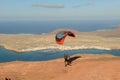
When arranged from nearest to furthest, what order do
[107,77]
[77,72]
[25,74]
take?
1. [107,77]
2. [77,72]
3. [25,74]

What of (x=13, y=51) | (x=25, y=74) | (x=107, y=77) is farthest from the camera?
(x=13, y=51)

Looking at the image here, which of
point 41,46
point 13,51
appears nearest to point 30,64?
point 13,51

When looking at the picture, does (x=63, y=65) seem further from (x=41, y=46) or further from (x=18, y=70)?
(x=41, y=46)

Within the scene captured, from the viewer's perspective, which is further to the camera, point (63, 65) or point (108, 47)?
point (108, 47)

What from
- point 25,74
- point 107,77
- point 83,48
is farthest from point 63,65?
point 83,48

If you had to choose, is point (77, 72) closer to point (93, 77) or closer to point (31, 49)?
point (93, 77)

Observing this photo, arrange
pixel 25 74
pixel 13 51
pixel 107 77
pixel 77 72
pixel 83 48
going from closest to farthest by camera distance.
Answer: pixel 107 77
pixel 77 72
pixel 25 74
pixel 13 51
pixel 83 48
